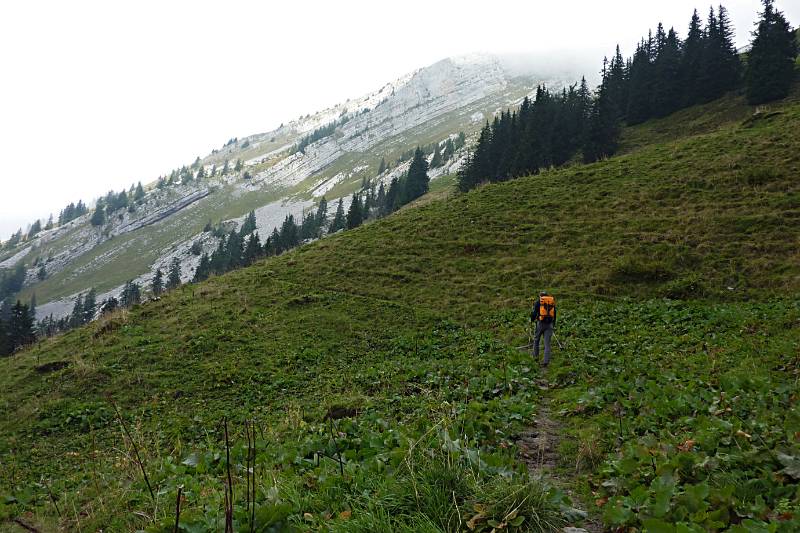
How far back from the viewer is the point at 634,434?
6.14 meters

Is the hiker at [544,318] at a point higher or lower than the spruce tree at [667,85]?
lower

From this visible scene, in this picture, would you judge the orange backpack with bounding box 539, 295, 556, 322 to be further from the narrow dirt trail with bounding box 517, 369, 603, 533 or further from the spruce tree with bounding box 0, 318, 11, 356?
the spruce tree with bounding box 0, 318, 11, 356

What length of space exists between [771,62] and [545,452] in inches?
3202

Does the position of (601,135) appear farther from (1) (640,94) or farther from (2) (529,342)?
(2) (529,342)

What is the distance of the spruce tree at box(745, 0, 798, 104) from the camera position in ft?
196

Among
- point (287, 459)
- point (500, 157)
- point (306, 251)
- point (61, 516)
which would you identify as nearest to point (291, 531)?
point (287, 459)

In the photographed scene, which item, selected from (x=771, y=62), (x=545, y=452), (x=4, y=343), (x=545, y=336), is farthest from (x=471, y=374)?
(x=4, y=343)

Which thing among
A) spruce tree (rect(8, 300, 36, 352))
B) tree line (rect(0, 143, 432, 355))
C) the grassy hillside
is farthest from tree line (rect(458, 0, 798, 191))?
spruce tree (rect(8, 300, 36, 352))

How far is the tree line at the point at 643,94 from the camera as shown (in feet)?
208

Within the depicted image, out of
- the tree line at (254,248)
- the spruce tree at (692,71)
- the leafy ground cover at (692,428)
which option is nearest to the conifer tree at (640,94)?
the spruce tree at (692,71)

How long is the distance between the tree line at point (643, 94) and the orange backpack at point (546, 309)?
50673 mm

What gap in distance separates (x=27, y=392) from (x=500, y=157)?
246ft

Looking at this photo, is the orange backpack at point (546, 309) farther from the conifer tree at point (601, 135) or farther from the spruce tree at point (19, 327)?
the spruce tree at point (19, 327)

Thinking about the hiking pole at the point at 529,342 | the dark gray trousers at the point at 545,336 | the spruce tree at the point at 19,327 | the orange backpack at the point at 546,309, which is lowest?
the hiking pole at the point at 529,342
